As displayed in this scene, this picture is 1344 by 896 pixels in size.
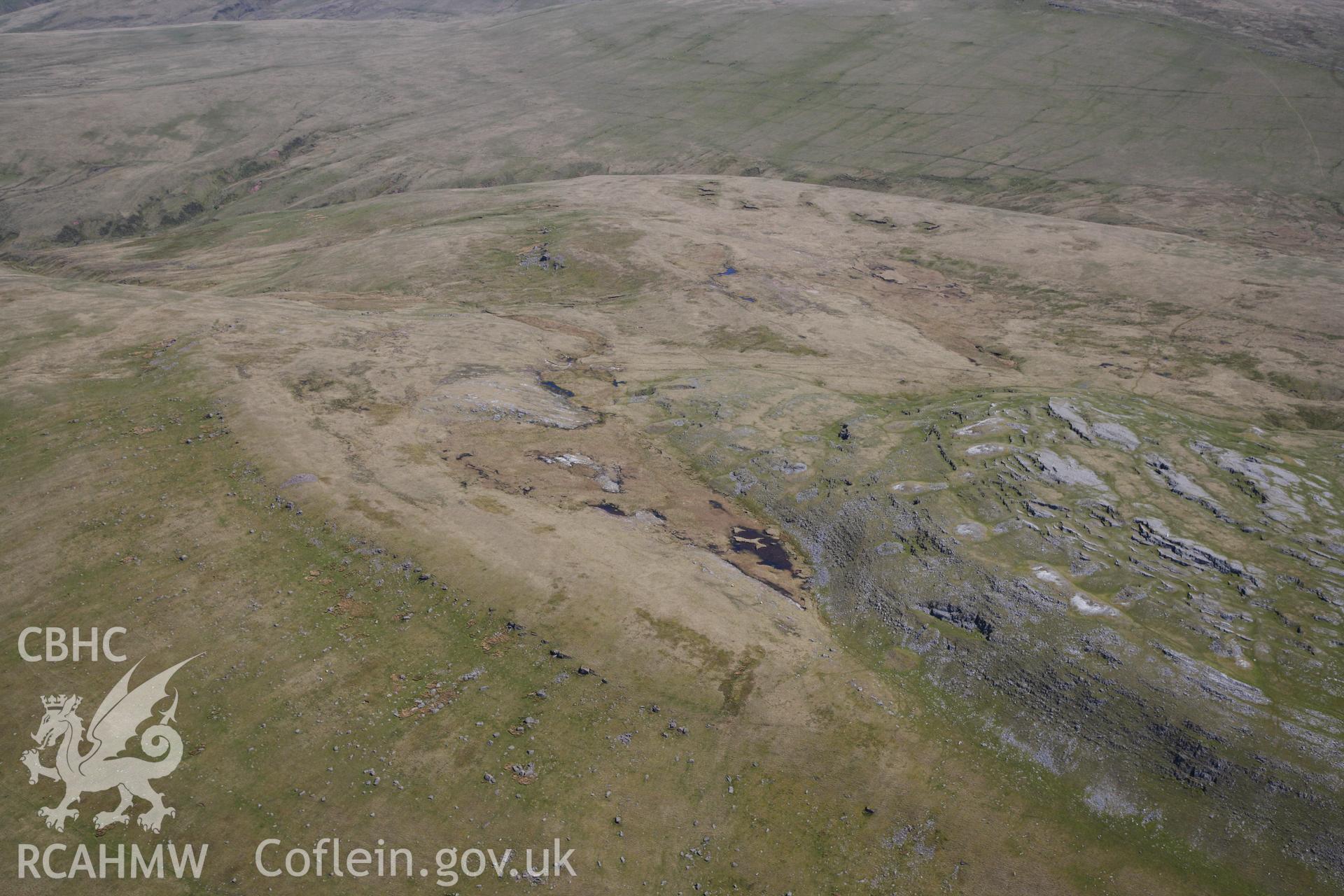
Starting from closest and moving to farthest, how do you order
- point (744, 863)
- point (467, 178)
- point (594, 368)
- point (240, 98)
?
1. point (744, 863)
2. point (594, 368)
3. point (467, 178)
4. point (240, 98)

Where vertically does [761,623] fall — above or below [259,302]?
below

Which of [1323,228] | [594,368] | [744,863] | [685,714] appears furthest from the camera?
[1323,228]

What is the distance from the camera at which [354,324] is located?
7131 cm

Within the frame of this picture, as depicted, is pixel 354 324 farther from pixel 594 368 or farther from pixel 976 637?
pixel 976 637

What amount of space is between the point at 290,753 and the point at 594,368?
147ft

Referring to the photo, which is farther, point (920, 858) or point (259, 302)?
point (259, 302)

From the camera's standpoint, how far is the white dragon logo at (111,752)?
90.8 ft

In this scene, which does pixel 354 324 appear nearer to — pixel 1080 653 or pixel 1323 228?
pixel 1080 653

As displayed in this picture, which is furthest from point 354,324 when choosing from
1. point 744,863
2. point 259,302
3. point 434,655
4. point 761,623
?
point 744,863

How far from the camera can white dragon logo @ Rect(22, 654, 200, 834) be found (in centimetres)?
2769

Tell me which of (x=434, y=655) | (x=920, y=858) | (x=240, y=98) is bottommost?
(x=920, y=858)

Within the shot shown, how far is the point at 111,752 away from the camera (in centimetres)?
2955

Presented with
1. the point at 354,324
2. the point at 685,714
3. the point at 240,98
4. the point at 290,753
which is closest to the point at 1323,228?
the point at 685,714

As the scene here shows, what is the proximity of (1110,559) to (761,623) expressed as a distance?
21.9 m
